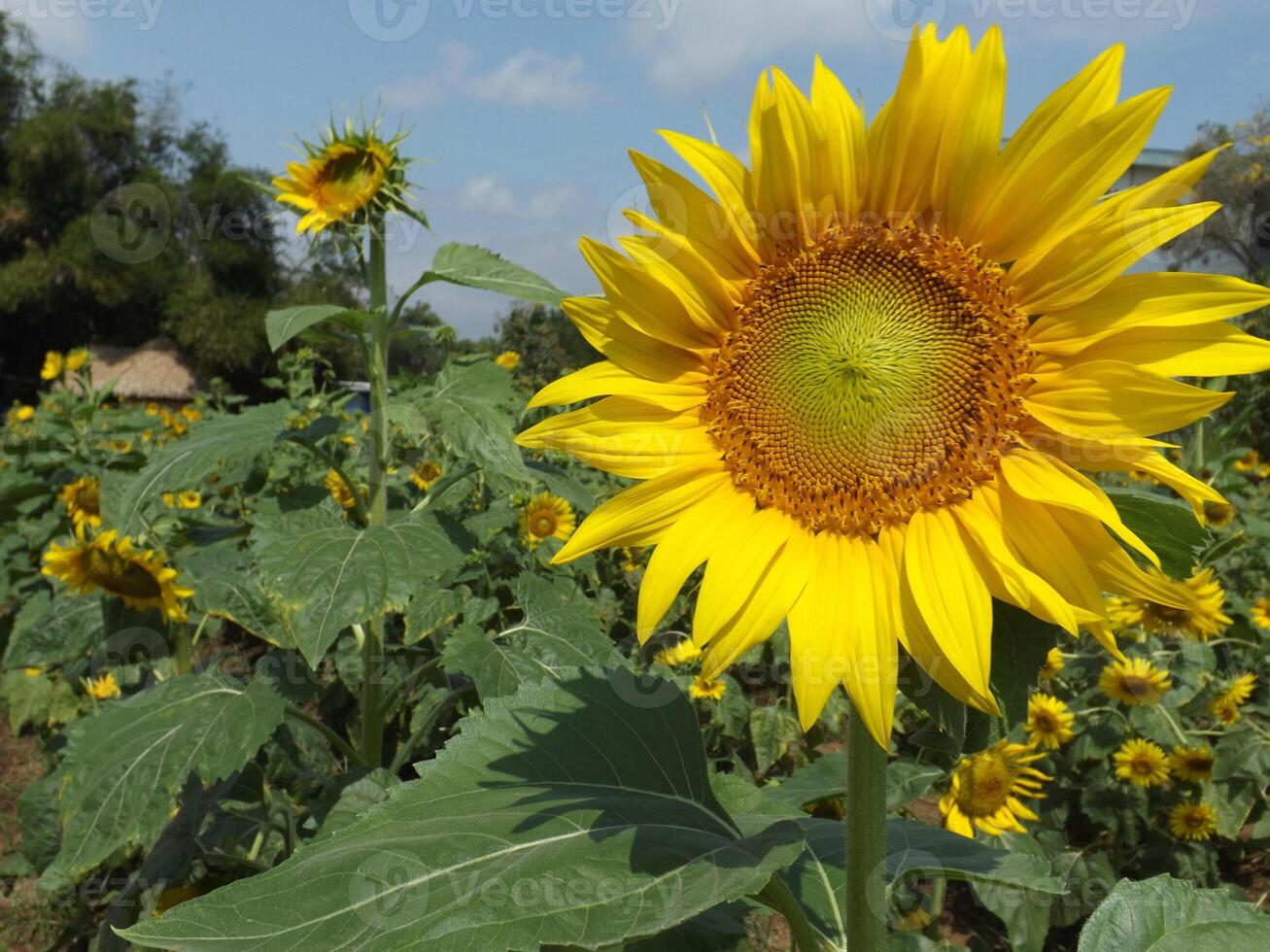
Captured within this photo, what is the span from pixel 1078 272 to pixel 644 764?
0.84m

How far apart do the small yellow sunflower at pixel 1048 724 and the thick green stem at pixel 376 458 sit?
7.23 ft

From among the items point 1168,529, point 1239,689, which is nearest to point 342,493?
point 1168,529

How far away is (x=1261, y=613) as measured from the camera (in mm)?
4273

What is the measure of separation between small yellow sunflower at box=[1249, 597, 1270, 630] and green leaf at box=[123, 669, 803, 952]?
374 cm

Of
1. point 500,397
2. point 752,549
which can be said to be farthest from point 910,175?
point 500,397

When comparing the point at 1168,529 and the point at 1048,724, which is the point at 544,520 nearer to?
the point at 1048,724

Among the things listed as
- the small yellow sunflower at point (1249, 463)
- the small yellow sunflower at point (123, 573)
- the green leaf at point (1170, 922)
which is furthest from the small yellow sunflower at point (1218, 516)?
the small yellow sunflower at point (123, 573)

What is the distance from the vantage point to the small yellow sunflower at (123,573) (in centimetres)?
299

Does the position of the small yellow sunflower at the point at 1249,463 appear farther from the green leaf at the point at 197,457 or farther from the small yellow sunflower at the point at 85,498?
the small yellow sunflower at the point at 85,498

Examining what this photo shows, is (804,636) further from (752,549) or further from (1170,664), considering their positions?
(1170,664)

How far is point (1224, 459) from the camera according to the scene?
550 centimetres

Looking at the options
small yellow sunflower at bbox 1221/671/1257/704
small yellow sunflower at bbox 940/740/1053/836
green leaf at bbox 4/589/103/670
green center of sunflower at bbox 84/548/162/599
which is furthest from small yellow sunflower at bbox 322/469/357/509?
small yellow sunflower at bbox 1221/671/1257/704

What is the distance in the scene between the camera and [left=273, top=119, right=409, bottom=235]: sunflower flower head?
2.98 m

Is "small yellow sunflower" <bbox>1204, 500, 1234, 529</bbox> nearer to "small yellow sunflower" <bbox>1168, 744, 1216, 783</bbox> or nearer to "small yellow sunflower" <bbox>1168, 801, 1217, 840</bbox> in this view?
"small yellow sunflower" <bbox>1168, 744, 1216, 783</bbox>
